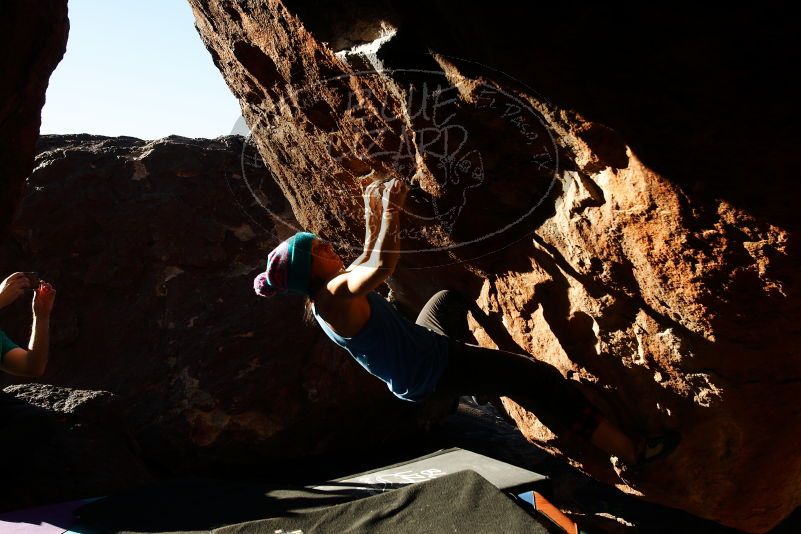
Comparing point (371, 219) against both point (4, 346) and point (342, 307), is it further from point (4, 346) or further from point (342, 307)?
point (4, 346)

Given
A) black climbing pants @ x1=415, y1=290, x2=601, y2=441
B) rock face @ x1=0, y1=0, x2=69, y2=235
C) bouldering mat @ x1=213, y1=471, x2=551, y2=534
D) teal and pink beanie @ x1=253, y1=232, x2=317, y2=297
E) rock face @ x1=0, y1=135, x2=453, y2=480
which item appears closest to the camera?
bouldering mat @ x1=213, y1=471, x2=551, y2=534

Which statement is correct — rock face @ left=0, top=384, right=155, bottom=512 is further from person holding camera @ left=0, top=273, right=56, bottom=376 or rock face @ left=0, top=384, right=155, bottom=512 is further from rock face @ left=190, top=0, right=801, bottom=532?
rock face @ left=190, top=0, right=801, bottom=532

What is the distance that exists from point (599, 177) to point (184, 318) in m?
3.81

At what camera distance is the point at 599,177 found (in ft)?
6.40

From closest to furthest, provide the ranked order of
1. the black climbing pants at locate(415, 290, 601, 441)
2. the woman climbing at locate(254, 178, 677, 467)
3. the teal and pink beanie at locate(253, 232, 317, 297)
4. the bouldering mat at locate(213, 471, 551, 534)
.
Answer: the bouldering mat at locate(213, 471, 551, 534)
the woman climbing at locate(254, 178, 677, 467)
the teal and pink beanie at locate(253, 232, 317, 297)
the black climbing pants at locate(415, 290, 601, 441)

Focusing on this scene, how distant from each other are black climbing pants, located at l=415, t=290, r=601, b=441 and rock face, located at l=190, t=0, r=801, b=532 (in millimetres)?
215

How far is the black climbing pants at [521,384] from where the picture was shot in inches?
98.0

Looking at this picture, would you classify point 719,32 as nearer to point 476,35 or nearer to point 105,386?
point 476,35

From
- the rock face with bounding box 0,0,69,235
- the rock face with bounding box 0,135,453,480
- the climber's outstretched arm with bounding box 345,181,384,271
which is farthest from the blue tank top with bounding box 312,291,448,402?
the rock face with bounding box 0,135,453,480

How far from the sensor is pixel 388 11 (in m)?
1.93

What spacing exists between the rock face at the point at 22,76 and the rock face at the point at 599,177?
830mm

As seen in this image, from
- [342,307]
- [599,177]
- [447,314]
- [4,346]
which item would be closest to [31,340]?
[4,346]

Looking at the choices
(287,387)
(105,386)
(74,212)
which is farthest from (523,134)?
(74,212)

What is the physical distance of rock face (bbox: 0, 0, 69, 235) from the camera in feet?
9.97
